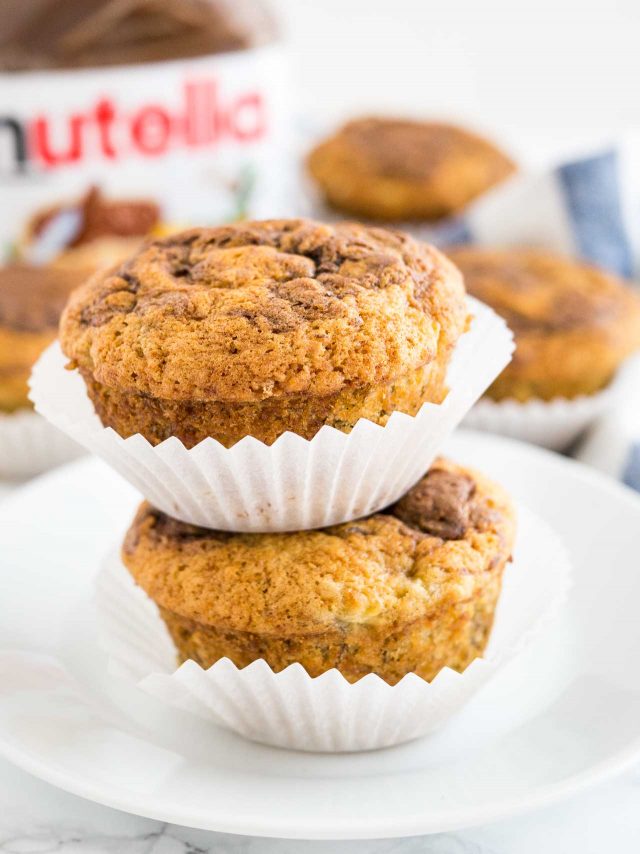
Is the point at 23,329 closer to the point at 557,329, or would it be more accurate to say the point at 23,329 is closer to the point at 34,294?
the point at 34,294

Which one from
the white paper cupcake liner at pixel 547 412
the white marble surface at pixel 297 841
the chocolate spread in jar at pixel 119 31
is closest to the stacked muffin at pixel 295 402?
the white marble surface at pixel 297 841

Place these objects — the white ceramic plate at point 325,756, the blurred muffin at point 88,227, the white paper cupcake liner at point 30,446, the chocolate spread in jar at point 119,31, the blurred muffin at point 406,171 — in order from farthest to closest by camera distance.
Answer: the blurred muffin at point 406,171
the blurred muffin at point 88,227
the chocolate spread in jar at point 119,31
the white paper cupcake liner at point 30,446
the white ceramic plate at point 325,756

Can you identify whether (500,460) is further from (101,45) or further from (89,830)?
(101,45)

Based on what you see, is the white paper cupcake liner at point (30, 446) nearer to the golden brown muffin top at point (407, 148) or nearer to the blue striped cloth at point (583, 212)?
the blue striped cloth at point (583, 212)

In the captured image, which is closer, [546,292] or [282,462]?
[282,462]

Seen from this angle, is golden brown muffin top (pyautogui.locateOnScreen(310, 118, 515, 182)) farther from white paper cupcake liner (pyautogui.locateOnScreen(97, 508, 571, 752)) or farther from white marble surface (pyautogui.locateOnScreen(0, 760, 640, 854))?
A: white marble surface (pyautogui.locateOnScreen(0, 760, 640, 854))

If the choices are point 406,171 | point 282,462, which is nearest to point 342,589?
point 282,462
